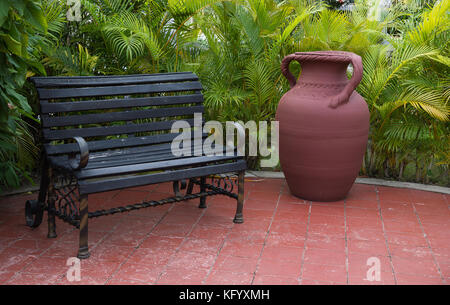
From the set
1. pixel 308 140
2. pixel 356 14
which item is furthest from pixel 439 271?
pixel 356 14

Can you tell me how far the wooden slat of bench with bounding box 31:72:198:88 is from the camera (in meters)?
3.75

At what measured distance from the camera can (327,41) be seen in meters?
5.18

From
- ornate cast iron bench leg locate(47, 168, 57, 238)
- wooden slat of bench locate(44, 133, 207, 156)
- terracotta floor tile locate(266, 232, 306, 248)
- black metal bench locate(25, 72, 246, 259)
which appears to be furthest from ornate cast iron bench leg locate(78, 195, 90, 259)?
terracotta floor tile locate(266, 232, 306, 248)

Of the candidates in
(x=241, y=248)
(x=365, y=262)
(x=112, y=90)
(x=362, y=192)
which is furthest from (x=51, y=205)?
(x=362, y=192)

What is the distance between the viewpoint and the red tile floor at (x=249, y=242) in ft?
10.9

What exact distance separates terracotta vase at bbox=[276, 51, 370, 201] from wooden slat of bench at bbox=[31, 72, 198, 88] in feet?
3.09

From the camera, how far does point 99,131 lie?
12.9ft

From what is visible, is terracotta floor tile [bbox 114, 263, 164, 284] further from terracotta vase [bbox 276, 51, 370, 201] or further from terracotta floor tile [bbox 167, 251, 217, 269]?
terracotta vase [bbox 276, 51, 370, 201]

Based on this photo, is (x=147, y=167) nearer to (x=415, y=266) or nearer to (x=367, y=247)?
(x=367, y=247)

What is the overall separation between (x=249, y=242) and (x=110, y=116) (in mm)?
1397

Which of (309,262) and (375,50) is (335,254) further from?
(375,50)

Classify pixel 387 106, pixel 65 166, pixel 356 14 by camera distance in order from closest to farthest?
1. pixel 65 166
2. pixel 387 106
3. pixel 356 14

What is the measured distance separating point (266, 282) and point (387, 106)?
94.6 inches

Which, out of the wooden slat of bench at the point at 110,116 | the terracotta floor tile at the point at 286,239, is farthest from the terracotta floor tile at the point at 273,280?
the wooden slat of bench at the point at 110,116
